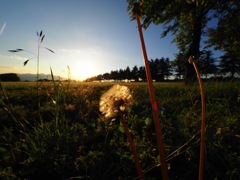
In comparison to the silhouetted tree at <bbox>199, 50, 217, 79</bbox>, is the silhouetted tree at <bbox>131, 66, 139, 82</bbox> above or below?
above

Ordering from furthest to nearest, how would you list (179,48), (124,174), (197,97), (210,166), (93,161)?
1. (179,48)
2. (197,97)
3. (93,161)
4. (124,174)
5. (210,166)

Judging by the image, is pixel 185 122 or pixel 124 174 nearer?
pixel 124 174

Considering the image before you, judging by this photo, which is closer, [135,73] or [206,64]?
[206,64]

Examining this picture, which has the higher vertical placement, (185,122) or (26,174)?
(185,122)

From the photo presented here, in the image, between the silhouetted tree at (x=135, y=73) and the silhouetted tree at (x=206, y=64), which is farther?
the silhouetted tree at (x=135, y=73)

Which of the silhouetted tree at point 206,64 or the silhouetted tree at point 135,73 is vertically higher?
the silhouetted tree at point 135,73

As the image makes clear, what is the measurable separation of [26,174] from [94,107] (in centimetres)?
248

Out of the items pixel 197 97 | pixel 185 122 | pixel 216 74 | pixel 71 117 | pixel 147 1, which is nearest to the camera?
pixel 185 122

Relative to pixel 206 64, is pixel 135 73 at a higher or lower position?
higher

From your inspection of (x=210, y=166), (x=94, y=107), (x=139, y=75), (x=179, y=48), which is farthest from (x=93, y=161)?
(x=139, y=75)

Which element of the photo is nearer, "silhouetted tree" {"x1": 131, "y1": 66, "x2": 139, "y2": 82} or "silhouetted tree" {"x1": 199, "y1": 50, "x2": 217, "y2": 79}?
"silhouetted tree" {"x1": 199, "y1": 50, "x2": 217, "y2": 79}

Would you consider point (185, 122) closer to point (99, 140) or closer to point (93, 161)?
point (99, 140)

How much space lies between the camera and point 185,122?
8.91 ft

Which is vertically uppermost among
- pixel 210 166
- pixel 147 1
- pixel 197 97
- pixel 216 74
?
pixel 147 1
